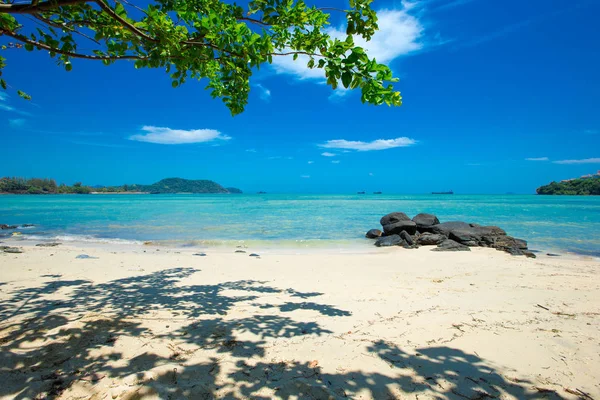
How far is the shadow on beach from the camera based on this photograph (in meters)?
3.03

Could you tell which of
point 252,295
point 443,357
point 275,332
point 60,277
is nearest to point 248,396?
point 275,332

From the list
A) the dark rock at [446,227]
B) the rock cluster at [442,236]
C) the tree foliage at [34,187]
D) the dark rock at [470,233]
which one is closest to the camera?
the rock cluster at [442,236]

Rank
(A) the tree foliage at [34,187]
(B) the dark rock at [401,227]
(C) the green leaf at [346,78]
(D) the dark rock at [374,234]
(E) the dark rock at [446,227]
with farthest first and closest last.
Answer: (A) the tree foliage at [34,187] → (D) the dark rock at [374,234] → (B) the dark rock at [401,227] → (E) the dark rock at [446,227] → (C) the green leaf at [346,78]

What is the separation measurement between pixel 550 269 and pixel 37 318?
12769 mm

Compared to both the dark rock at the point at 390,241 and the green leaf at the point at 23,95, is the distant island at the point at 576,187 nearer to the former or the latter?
the dark rock at the point at 390,241

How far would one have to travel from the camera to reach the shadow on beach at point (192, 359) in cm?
303

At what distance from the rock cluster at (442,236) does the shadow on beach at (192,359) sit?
10.7 meters

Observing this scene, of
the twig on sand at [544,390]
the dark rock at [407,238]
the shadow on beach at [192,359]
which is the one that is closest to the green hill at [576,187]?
the dark rock at [407,238]

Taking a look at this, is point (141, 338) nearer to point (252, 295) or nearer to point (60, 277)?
point (252, 295)

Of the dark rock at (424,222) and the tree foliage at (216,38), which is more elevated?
the tree foliage at (216,38)

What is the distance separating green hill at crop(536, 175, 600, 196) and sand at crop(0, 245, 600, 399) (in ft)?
498

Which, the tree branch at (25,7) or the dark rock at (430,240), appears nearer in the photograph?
the tree branch at (25,7)

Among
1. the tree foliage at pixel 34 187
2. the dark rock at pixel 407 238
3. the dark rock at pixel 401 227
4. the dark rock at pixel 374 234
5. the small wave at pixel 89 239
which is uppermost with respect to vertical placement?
the tree foliage at pixel 34 187

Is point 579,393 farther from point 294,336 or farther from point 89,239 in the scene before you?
point 89,239
